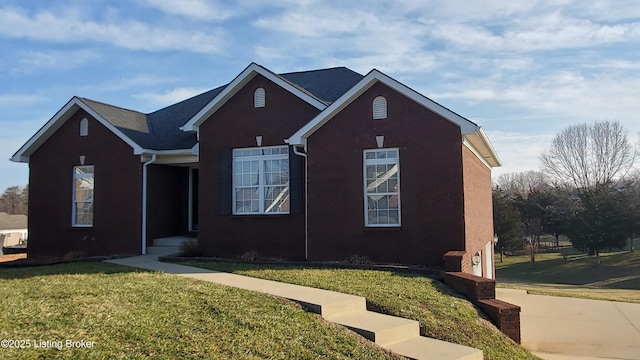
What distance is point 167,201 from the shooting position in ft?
55.5

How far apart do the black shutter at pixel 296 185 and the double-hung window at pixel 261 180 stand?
24 cm

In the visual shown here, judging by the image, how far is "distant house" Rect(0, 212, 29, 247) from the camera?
46178 millimetres

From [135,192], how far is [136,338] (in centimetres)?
1129

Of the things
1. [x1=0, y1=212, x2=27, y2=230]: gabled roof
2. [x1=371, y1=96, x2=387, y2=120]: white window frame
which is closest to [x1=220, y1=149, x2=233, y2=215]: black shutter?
[x1=371, y1=96, x2=387, y2=120]: white window frame

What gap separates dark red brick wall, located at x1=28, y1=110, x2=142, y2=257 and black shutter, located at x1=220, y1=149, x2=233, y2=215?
10.2 feet

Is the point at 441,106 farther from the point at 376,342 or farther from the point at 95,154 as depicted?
the point at 95,154

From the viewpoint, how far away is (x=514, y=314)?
852 centimetres

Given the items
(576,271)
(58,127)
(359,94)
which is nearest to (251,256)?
(359,94)

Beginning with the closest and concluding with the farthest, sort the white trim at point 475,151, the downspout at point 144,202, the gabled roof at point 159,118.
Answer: the white trim at point 475,151, the downspout at point 144,202, the gabled roof at point 159,118

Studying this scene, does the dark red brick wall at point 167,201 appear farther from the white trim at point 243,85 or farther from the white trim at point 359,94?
the white trim at point 359,94

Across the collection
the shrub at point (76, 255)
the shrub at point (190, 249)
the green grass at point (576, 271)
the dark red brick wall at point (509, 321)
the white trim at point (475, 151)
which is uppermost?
the white trim at point (475, 151)

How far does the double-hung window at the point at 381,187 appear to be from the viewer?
12.5 m

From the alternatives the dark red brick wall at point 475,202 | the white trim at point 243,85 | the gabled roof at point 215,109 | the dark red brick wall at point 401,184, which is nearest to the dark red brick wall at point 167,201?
the gabled roof at point 215,109

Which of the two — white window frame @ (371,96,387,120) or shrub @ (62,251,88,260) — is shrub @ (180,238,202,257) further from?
white window frame @ (371,96,387,120)
